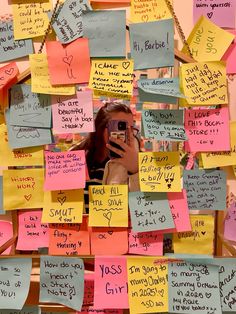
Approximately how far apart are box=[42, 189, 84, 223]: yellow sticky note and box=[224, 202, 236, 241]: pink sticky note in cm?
37

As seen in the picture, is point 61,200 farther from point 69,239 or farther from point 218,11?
point 218,11

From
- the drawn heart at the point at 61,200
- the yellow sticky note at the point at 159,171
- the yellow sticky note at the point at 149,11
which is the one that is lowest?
the drawn heart at the point at 61,200

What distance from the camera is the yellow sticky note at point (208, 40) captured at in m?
0.98

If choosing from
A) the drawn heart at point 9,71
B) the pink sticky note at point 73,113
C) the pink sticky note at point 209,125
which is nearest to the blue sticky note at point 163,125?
the pink sticky note at point 209,125

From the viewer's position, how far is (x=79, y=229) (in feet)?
3.44

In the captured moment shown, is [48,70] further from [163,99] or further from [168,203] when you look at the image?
[168,203]

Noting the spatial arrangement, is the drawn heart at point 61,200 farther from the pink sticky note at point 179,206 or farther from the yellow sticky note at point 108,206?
the pink sticky note at point 179,206

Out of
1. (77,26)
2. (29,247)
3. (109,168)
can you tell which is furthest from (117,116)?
(29,247)

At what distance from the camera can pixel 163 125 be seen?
38.8 inches

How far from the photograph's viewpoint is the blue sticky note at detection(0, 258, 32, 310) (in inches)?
40.7

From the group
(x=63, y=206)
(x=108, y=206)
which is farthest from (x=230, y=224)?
(x=63, y=206)

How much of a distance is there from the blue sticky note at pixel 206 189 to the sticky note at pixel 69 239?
0.91ft

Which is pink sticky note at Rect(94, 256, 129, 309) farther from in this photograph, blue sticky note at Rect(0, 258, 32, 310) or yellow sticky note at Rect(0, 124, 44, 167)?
yellow sticky note at Rect(0, 124, 44, 167)

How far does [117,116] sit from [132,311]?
491 mm
